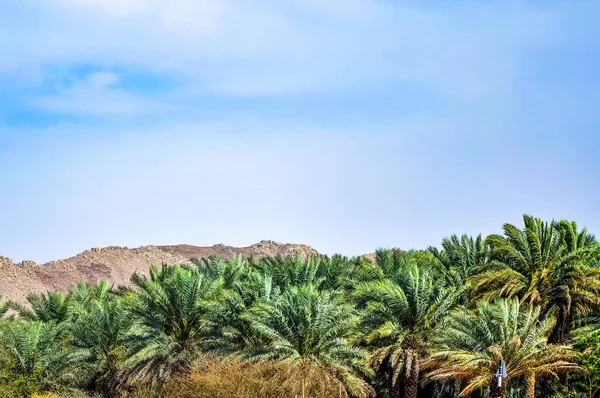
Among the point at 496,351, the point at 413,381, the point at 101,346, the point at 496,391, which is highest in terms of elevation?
the point at 496,351

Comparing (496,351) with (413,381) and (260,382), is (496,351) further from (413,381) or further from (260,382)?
(260,382)

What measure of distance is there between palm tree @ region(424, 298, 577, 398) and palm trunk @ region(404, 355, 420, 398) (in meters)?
1.02

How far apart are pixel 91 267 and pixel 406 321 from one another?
69325 mm

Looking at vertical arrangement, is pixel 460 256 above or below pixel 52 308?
above

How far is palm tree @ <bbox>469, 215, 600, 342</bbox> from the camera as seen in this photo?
127 ft

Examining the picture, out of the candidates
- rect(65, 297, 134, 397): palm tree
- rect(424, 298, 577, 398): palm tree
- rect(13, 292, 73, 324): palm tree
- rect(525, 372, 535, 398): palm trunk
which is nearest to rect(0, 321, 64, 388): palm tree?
rect(65, 297, 134, 397): palm tree

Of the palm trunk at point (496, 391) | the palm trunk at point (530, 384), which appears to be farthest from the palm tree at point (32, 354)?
the palm trunk at point (530, 384)

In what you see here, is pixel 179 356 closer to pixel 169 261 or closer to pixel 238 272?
pixel 238 272

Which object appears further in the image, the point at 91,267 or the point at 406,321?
the point at 91,267

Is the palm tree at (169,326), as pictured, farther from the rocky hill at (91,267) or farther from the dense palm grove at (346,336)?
the rocky hill at (91,267)

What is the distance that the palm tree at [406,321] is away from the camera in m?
37.2

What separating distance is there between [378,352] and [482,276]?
23.2 ft

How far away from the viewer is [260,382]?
112 feet

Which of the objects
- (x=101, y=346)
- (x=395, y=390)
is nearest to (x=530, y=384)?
(x=395, y=390)
